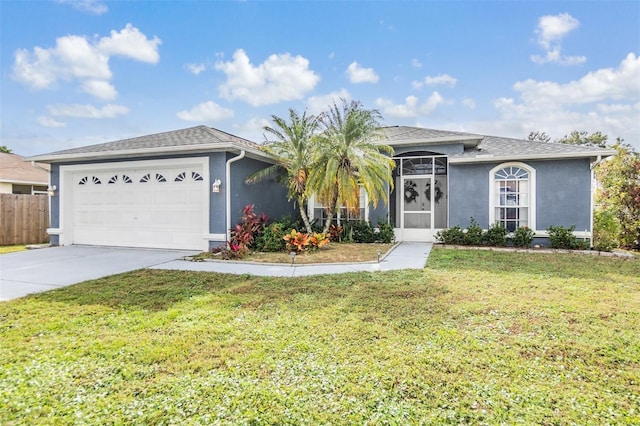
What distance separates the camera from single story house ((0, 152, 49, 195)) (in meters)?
15.1

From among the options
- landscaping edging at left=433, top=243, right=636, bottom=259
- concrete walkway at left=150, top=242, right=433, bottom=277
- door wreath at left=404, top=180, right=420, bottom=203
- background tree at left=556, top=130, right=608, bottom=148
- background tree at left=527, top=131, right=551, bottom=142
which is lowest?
concrete walkway at left=150, top=242, right=433, bottom=277

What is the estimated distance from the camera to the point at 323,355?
Result: 129 inches

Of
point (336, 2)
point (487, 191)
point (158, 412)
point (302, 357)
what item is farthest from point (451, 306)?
point (336, 2)

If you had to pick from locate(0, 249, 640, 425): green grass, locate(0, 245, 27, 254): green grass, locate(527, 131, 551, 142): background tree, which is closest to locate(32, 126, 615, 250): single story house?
locate(0, 245, 27, 254): green grass

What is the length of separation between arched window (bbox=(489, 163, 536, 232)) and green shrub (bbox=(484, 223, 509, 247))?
12.6 inches

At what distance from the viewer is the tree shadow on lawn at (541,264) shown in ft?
22.9

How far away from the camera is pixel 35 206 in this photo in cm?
1296

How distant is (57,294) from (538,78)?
19.4 metres

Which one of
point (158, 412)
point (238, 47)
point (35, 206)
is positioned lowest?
point (158, 412)

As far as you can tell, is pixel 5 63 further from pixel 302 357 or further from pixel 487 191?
pixel 487 191

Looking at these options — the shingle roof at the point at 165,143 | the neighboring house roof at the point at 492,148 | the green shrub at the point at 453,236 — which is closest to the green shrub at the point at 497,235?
the green shrub at the point at 453,236

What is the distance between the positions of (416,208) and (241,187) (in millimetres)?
6530

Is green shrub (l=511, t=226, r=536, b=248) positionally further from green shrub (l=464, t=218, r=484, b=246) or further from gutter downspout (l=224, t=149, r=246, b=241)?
gutter downspout (l=224, t=149, r=246, b=241)

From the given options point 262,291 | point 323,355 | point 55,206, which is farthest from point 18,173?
point 323,355
